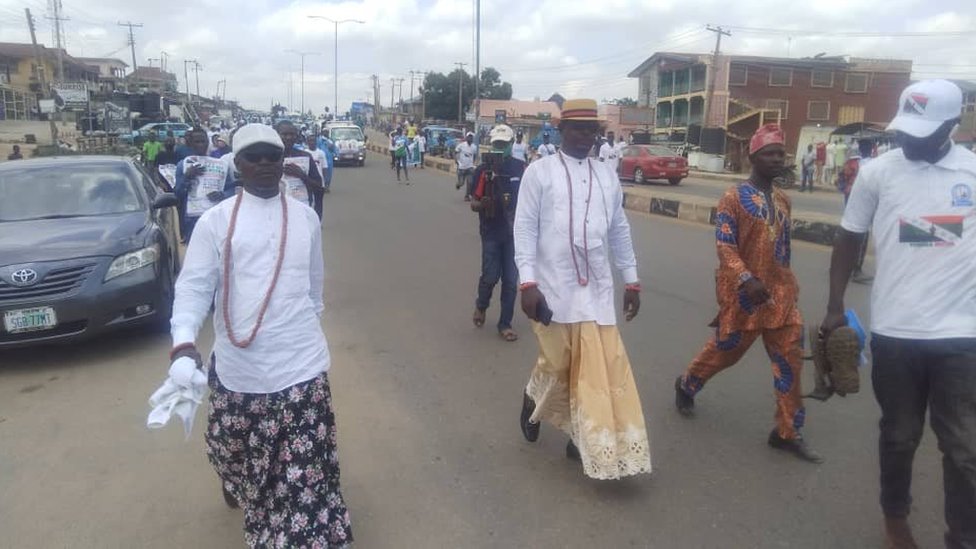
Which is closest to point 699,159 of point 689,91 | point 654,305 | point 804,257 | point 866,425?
point 689,91

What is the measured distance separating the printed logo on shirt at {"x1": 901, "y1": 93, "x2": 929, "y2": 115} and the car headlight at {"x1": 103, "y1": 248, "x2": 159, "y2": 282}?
16.8 feet

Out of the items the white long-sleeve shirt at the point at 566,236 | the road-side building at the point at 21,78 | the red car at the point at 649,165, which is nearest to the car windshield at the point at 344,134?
the red car at the point at 649,165

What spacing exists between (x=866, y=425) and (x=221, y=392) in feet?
11.6

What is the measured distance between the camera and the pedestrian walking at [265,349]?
8.64 feet

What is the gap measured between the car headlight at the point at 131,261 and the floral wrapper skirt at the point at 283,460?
324cm

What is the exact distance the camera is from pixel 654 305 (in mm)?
7297

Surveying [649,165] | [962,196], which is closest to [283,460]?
[962,196]

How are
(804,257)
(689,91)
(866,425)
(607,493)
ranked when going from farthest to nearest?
(689,91), (804,257), (866,425), (607,493)

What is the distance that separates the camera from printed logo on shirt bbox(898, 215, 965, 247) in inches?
106

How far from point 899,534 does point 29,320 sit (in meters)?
5.31

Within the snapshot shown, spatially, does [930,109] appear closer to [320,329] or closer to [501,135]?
[320,329]

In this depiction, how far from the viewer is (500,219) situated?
6215 mm

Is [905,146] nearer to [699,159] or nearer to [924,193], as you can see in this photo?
[924,193]

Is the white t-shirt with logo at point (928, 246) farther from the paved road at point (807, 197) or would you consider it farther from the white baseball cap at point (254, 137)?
the paved road at point (807, 197)
